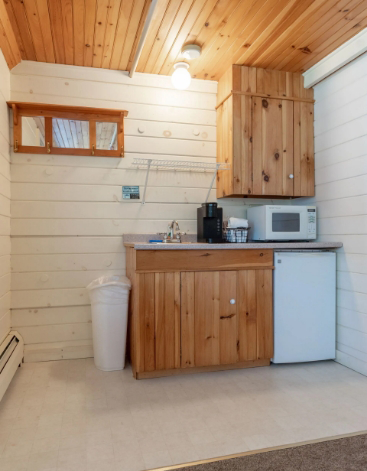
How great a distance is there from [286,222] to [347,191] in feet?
1.64

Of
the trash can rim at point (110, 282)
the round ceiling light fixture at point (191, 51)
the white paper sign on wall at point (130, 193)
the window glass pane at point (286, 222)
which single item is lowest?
the trash can rim at point (110, 282)

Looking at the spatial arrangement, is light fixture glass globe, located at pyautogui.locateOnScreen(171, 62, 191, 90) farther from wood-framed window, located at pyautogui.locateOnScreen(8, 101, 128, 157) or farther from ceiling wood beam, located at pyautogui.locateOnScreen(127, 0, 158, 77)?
wood-framed window, located at pyautogui.locateOnScreen(8, 101, 128, 157)

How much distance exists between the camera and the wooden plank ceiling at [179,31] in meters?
2.16

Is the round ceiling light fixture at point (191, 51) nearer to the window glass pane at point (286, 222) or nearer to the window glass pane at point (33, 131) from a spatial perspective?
the window glass pane at point (33, 131)

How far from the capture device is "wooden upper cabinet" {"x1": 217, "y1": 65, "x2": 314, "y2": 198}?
2.88 meters

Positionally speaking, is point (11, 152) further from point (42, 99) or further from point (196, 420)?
point (196, 420)

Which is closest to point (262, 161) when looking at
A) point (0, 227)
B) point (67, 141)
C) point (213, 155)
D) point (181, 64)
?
point (213, 155)

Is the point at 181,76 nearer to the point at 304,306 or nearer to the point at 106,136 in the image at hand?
the point at 106,136

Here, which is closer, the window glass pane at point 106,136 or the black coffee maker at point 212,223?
the black coffee maker at point 212,223

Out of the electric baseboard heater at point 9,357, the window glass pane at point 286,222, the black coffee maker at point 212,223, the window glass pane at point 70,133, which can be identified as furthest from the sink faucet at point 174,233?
the electric baseboard heater at point 9,357

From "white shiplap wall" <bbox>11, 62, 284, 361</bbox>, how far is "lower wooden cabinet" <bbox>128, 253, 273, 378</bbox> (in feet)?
2.02

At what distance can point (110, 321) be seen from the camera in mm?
2588

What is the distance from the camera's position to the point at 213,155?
3.19m

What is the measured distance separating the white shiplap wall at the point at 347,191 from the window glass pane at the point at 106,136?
1724 millimetres
